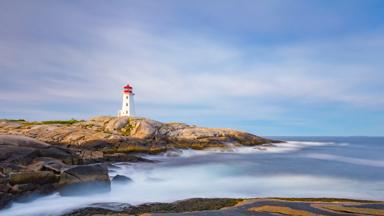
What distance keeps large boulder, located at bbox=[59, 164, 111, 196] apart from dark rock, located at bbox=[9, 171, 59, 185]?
451 millimetres

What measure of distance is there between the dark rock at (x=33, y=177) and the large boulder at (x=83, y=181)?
1.48 feet

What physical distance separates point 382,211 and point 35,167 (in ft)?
46.2

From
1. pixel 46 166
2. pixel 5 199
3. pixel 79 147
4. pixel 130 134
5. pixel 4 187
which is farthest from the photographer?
pixel 130 134

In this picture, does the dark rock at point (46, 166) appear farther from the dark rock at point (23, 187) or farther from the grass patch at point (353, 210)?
the grass patch at point (353, 210)

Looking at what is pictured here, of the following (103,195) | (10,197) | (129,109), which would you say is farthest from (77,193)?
(129,109)

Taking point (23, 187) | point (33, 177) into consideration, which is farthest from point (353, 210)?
point (33, 177)

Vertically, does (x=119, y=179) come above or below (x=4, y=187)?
above

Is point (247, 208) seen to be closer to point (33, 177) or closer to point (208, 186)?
point (208, 186)

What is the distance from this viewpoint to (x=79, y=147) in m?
32.7

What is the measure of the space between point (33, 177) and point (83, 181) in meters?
2.03

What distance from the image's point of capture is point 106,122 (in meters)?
47.5

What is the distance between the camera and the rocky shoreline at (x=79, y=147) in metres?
13.4

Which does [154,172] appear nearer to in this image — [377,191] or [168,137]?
[377,191]

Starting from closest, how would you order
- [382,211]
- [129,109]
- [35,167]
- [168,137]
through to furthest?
[382,211] → [35,167] → [168,137] → [129,109]
